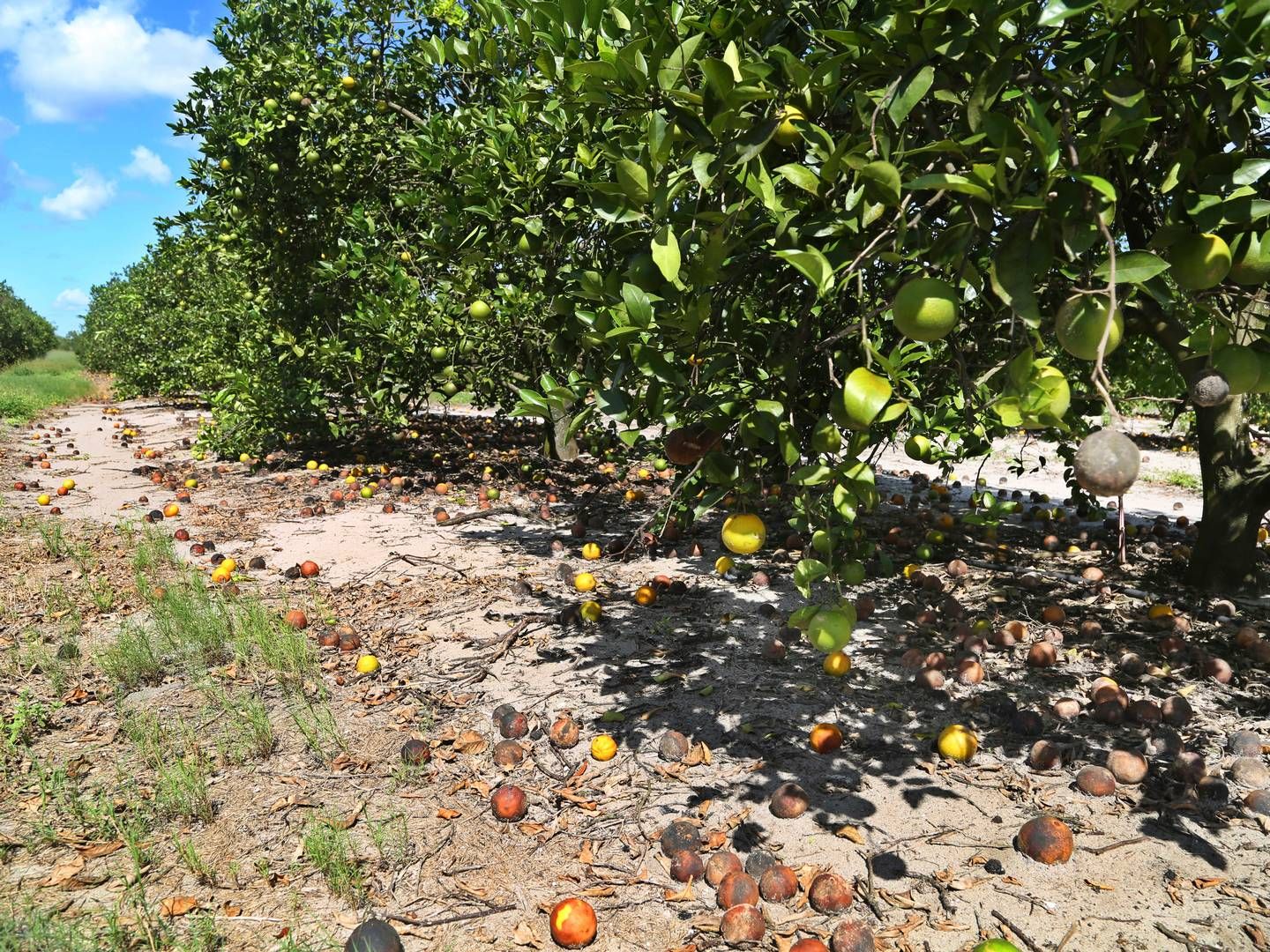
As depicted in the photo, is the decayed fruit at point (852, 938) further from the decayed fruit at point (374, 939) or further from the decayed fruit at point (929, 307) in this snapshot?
the decayed fruit at point (929, 307)

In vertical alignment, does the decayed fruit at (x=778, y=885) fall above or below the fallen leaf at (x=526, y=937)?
above

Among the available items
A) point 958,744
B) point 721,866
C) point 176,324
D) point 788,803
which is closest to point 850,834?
point 788,803

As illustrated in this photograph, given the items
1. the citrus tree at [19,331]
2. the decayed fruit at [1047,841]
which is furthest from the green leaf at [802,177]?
the citrus tree at [19,331]

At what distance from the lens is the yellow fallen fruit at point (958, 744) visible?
327 centimetres

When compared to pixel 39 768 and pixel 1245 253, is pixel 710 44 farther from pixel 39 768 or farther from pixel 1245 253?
pixel 39 768

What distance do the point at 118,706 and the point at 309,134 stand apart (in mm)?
6711

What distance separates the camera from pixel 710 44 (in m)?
2.33

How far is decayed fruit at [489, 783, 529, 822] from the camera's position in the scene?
2959mm

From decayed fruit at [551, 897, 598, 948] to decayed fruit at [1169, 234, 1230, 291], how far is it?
230 cm

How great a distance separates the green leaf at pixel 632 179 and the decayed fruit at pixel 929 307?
0.67 metres

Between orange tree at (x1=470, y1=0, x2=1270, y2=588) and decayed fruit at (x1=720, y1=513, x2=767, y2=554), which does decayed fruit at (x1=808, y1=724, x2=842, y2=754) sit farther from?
orange tree at (x1=470, y1=0, x2=1270, y2=588)

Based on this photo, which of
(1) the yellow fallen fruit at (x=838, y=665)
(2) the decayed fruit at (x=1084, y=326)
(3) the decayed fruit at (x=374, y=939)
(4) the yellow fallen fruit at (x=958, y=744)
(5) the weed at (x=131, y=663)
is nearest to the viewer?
(2) the decayed fruit at (x=1084, y=326)

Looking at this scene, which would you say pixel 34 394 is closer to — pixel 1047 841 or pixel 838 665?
pixel 838 665

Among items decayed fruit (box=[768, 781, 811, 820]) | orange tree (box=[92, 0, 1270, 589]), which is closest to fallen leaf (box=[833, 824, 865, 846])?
decayed fruit (box=[768, 781, 811, 820])
